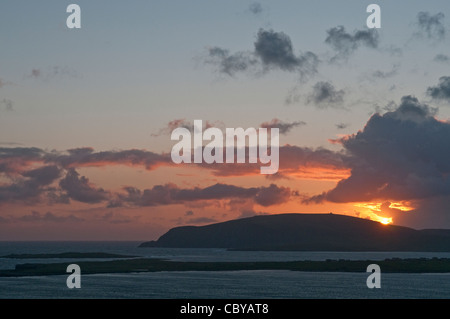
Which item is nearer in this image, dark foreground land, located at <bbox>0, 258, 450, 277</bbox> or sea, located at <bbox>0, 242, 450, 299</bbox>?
sea, located at <bbox>0, 242, 450, 299</bbox>

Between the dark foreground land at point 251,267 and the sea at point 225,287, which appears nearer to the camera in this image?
the sea at point 225,287

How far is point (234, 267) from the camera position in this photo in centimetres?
18462

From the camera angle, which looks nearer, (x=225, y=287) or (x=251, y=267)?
(x=225, y=287)

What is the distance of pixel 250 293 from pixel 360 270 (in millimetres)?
76073
